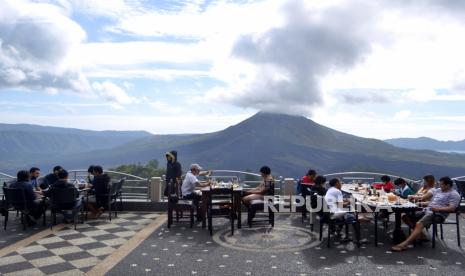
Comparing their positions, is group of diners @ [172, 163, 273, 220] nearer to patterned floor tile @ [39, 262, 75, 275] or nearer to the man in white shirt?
the man in white shirt

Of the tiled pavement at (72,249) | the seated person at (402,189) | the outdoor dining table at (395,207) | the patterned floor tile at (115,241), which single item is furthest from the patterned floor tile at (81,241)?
the seated person at (402,189)

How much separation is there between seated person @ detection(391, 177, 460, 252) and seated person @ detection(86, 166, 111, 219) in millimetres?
6967

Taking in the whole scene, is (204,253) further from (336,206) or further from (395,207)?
(395,207)

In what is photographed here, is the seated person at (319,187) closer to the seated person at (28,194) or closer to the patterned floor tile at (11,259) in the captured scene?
the patterned floor tile at (11,259)

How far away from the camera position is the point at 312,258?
718 centimetres

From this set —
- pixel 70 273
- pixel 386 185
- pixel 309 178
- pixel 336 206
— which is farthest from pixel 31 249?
pixel 386 185

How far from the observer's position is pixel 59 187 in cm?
944

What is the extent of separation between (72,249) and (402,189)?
767cm

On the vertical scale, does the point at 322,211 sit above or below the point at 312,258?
above

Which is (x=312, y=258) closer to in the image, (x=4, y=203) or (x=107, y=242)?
(x=107, y=242)

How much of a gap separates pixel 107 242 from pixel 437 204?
652 centimetres

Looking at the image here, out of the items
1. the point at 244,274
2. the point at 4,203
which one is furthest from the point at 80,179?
the point at 244,274

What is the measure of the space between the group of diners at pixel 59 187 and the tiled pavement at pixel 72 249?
19.5 inches

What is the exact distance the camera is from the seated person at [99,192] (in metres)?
10.5
